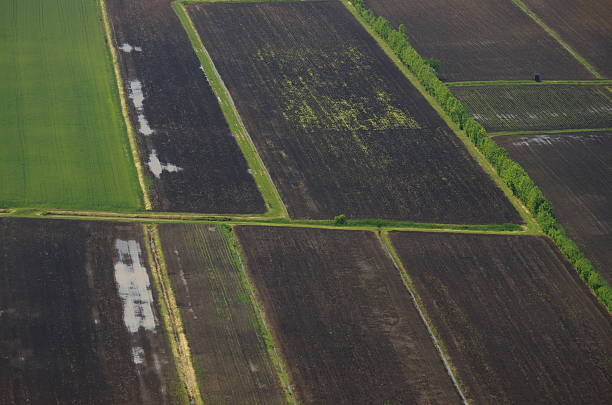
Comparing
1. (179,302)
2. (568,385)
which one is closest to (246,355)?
(179,302)

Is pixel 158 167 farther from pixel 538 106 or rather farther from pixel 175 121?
pixel 538 106

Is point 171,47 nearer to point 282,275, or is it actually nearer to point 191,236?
point 191,236

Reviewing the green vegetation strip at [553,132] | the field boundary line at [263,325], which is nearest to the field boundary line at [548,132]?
the green vegetation strip at [553,132]

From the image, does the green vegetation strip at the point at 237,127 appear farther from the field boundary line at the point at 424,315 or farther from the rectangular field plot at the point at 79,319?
the rectangular field plot at the point at 79,319

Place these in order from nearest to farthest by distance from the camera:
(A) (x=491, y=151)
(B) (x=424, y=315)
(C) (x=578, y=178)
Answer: (B) (x=424, y=315) < (C) (x=578, y=178) < (A) (x=491, y=151)

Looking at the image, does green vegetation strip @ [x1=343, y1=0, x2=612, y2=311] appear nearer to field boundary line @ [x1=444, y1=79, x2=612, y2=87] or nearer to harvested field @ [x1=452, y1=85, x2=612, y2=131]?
harvested field @ [x1=452, y1=85, x2=612, y2=131]

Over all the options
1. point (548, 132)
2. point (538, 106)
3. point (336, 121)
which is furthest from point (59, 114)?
point (538, 106)
